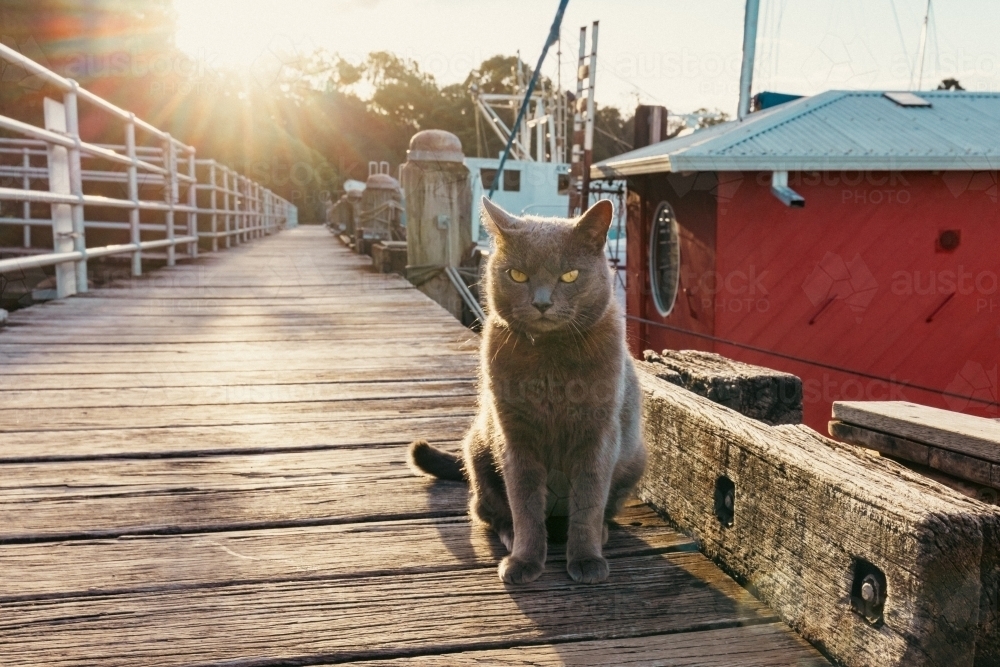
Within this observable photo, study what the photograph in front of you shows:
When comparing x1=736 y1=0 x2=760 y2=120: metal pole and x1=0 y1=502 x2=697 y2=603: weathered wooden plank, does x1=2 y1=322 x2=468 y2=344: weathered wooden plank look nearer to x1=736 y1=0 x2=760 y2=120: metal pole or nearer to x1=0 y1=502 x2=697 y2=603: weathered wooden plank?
x1=0 y1=502 x2=697 y2=603: weathered wooden plank

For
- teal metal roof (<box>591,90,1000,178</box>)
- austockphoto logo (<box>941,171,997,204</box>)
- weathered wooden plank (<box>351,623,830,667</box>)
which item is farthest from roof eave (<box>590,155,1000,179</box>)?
weathered wooden plank (<box>351,623,830,667</box>)

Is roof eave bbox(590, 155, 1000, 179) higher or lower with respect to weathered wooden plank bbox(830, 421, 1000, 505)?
higher

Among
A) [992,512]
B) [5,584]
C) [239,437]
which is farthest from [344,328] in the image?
[992,512]

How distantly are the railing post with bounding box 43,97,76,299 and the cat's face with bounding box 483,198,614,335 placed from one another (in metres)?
4.52

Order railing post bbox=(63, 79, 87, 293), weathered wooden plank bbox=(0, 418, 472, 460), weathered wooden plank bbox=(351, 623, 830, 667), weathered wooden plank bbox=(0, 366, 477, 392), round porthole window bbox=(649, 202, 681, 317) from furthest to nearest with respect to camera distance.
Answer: round porthole window bbox=(649, 202, 681, 317), railing post bbox=(63, 79, 87, 293), weathered wooden plank bbox=(0, 366, 477, 392), weathered wooden plank bbox=(0, 418, 472, 460), weathered wooden plank bbox=(351, 623, 830, 667)

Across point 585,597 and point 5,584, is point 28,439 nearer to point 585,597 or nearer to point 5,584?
point 5,584

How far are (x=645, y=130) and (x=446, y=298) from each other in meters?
8.68

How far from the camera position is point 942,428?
65.3 inches

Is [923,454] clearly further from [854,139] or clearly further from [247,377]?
[854,139]

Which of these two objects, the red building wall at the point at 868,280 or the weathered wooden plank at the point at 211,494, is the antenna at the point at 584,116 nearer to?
the red building wall at the point at 868,280

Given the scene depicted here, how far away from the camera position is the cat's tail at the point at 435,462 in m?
2.02

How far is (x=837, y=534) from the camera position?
1.19 m

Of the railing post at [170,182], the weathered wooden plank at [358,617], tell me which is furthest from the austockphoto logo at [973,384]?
the railing post at [170,182]

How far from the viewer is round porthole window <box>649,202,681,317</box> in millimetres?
10742
